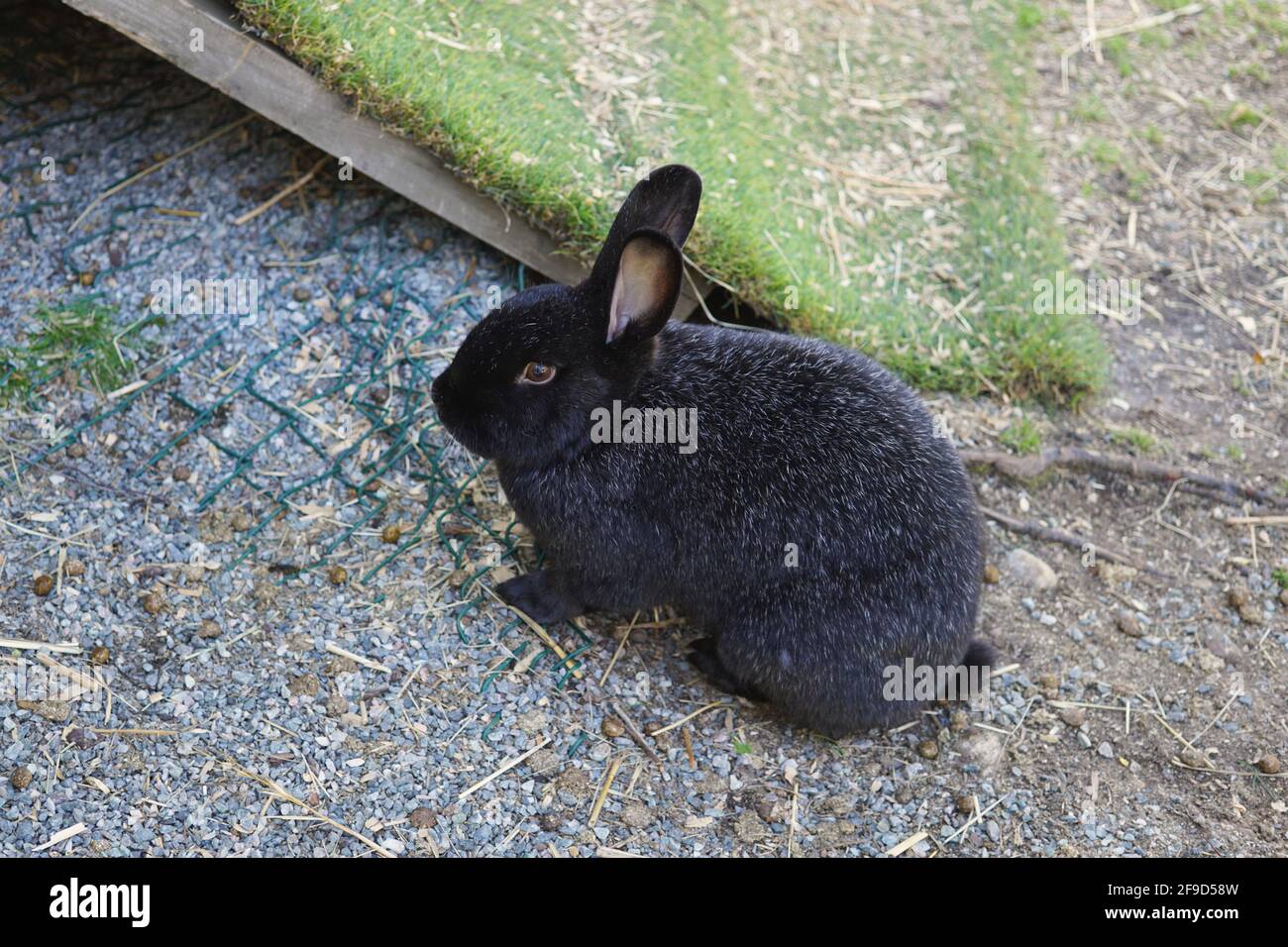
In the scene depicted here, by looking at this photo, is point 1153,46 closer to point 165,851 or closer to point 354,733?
point 354,733

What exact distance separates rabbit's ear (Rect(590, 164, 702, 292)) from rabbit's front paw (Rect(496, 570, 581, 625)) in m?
1.20

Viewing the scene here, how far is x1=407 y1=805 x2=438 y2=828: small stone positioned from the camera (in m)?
4.06

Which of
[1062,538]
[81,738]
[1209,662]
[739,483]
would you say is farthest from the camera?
[1062,538]

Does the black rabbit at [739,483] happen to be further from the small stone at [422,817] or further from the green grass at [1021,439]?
the green grass at [1021,439]

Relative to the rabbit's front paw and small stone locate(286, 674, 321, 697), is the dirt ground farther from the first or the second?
small stone locate(286, 674, 321, 697)

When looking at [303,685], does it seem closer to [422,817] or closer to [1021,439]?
[422,817]

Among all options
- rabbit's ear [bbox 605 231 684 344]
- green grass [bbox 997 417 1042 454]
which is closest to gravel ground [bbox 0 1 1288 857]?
green grass [bbox 997 417 1042 454]

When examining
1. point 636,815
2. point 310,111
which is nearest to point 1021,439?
point 636,815

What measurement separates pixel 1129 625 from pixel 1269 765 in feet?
2.51

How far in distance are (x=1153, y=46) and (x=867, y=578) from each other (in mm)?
5552

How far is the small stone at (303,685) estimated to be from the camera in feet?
14.2

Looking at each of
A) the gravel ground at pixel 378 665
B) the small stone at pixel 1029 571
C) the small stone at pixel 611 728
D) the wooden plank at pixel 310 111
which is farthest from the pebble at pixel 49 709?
the small stone at pixel 1029 571

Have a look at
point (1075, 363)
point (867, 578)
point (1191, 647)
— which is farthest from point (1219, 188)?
point (867, 578)

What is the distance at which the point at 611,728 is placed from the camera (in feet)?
14.9
